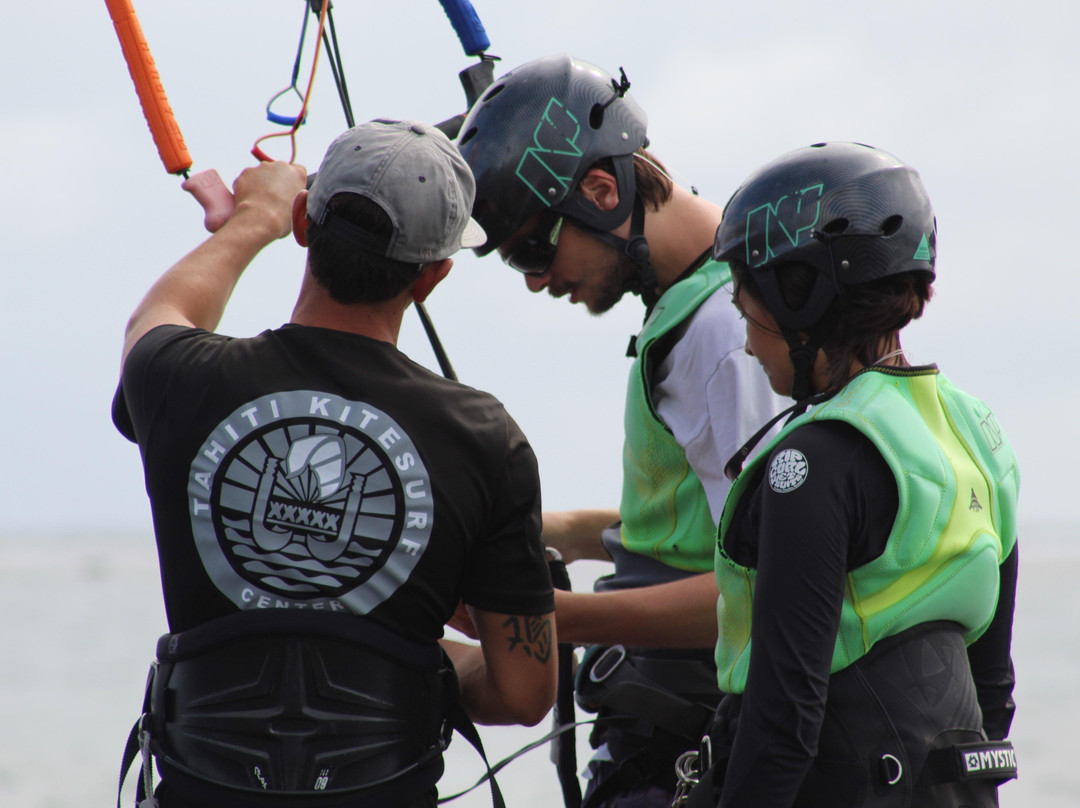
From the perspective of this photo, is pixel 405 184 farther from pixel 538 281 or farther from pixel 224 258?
pixel 538 281

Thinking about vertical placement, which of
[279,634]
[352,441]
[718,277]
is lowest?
[279,634]

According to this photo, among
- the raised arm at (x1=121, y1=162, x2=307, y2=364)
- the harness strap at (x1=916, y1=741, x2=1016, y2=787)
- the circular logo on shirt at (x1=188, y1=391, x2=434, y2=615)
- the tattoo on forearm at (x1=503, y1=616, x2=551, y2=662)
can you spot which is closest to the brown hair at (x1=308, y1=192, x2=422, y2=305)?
the circular logo on shirt at (x1=188, y1=391, x2=434, y2=615)

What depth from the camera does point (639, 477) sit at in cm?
317

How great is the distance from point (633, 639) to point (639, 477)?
44 cm

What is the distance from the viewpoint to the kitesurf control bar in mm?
2896

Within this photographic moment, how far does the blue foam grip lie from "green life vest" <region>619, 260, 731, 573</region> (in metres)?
1.10

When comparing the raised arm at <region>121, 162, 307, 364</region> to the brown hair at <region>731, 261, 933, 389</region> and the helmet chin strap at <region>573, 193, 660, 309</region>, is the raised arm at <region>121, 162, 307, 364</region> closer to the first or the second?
the helmet chin strap at <region>573, 193, 660, 309</region>

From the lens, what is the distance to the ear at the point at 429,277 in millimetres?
2471

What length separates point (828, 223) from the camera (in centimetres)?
246

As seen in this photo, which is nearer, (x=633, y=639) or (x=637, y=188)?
(x=633, y=639)

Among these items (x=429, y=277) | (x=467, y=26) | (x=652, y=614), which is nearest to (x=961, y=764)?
(x=652, y=614)

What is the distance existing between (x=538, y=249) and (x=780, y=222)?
1.04 m

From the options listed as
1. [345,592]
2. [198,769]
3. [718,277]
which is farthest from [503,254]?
[198,769]

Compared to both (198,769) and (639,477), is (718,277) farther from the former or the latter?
(198,769)
